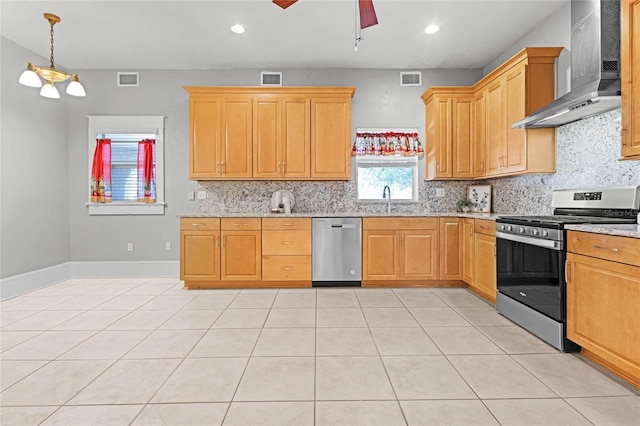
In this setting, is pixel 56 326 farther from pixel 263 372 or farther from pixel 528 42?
pixel 528 42

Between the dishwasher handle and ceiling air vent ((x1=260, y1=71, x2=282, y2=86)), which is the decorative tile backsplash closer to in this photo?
the dishwasher handle

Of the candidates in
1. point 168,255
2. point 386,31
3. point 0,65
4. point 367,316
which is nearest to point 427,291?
point 367,316

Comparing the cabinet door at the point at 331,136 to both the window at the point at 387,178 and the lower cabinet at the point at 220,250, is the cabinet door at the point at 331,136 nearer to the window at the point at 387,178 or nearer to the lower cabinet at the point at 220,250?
the window at the point at 387,178

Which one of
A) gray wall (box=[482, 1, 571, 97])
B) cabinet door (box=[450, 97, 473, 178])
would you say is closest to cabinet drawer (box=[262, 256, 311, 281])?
cabinet door (box=[450, 97, 473, 178])

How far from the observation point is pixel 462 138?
4527 mm

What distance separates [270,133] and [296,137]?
0.35 m

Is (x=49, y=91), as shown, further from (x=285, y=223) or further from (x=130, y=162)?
(x=285, y=223)

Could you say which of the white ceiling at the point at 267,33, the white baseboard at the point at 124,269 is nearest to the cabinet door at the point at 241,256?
the white baseboard at the point at 124,269

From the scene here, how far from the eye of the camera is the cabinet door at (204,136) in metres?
4.51

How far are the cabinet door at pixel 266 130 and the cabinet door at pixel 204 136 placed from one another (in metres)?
0.50

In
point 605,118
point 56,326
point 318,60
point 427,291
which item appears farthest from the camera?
point 318,60

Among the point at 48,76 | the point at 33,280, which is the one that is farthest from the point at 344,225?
the point at 33,280

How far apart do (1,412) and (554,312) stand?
3.46m

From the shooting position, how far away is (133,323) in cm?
306
